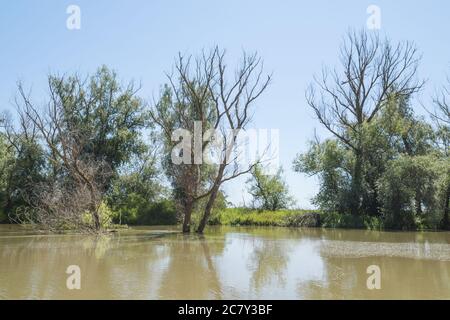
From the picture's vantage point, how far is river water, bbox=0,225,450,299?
7.85m

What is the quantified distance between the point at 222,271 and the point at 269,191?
26654 millimetres

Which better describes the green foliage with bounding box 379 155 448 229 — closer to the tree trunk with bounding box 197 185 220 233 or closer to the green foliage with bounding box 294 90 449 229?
the green foliage with bounding box 294 90 449 229

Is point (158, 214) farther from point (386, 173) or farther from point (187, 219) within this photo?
point (386, 173)

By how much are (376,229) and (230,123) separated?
10.5 m

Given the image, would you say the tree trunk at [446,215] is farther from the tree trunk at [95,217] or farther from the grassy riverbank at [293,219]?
the tree trunk at [95,217]

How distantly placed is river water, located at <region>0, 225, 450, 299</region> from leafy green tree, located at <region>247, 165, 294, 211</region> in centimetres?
2047

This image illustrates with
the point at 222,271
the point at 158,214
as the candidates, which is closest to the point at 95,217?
the point at 158,214

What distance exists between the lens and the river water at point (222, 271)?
309 inches

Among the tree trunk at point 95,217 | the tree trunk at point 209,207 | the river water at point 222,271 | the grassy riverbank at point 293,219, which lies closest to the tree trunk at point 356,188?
the grassy riverbank at point 293,219

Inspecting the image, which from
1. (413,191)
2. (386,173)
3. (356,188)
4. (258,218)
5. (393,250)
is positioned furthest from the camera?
(258,218)

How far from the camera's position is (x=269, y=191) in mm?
36781

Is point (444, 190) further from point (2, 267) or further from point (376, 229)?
point (2, 267)

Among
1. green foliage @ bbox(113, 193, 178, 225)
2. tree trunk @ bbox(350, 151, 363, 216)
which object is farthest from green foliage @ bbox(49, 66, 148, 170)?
tree trunk @ bbox(350, 151, 363, 216)
